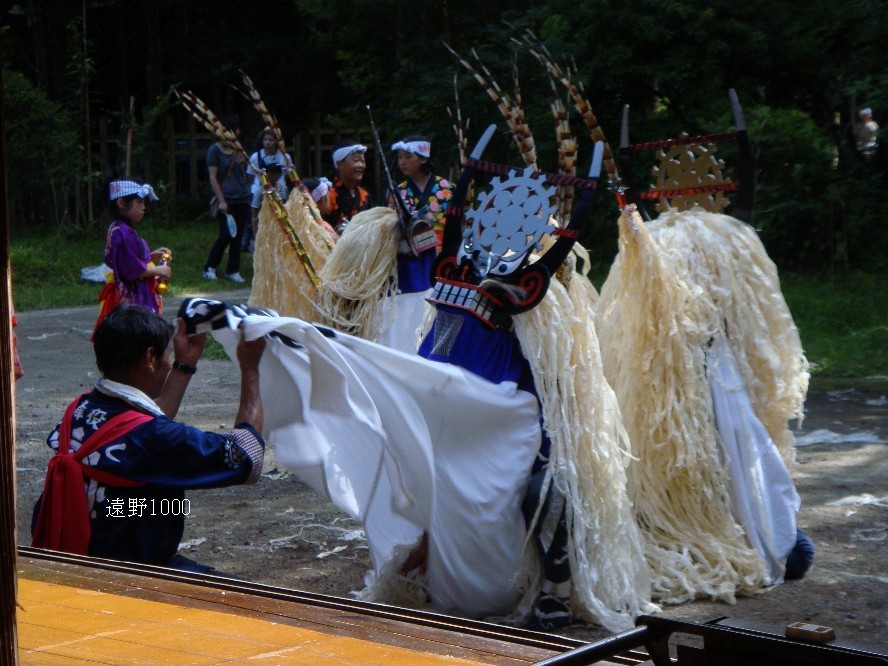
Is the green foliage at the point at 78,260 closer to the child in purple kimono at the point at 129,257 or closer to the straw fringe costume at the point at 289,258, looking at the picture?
the child in purple kimono at the point at 129,257

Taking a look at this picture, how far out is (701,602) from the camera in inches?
159

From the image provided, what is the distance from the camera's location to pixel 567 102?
12289mm

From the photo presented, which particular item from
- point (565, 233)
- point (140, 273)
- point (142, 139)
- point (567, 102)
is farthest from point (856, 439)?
point (142, 139)

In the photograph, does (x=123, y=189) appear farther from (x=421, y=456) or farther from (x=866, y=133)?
(x=866, y=133)

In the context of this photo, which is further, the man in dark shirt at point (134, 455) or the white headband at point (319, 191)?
the white headband at point (319, 191)

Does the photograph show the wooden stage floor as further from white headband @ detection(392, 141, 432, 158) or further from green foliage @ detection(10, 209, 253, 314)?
green foliage @ detection(10, 209, 253, 314)

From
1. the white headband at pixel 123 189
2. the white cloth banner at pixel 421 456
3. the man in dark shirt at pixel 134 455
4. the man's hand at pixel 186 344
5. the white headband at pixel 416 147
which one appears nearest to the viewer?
the man in dark shirt at pixel 134 455

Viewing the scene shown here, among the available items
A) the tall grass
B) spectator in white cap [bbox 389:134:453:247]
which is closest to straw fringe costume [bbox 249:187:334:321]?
spectator in white cap [bbox 389:134:453:247]

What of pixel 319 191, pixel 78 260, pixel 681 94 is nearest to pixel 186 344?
pixel 319 191

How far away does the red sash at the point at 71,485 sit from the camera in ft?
9.95

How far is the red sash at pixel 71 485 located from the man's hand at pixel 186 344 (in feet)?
0.63

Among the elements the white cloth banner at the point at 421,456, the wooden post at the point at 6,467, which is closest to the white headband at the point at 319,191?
the white cloth banner at the point at 421,456

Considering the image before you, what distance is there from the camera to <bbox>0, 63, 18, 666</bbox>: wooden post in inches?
58.5

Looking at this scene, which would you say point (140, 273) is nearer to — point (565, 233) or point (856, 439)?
point (565, 233)
